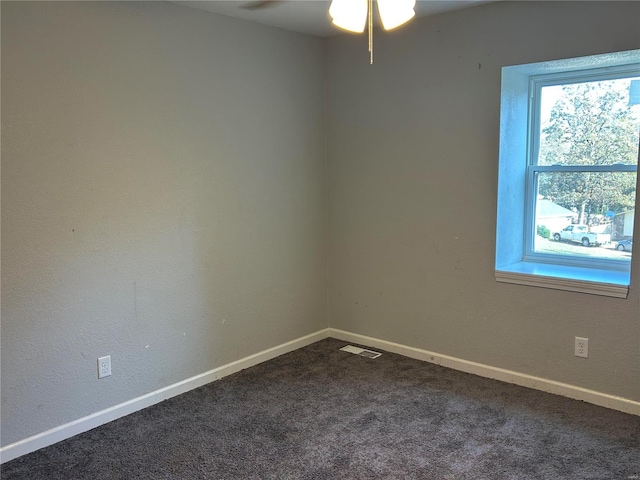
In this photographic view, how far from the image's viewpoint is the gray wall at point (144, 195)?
2475 millimetres

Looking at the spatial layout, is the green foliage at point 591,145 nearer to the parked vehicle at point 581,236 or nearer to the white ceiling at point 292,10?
the parked vehicle at point 581,236

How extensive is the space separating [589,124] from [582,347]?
1.30 m

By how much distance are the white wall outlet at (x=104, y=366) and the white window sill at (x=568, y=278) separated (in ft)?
7.56

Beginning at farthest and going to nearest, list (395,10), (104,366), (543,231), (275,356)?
(275,356) → (543,231) → (104,366) → (395,10)

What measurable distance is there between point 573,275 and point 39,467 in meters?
2.93

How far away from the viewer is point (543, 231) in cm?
339

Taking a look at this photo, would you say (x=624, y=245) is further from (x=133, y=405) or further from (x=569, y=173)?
(x=133, y=405)

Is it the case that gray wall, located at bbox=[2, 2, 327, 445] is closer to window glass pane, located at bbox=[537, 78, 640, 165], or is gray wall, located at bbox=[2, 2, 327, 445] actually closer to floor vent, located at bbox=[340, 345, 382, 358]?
floor vent, located at bbox=[340, 345, 382, 358]

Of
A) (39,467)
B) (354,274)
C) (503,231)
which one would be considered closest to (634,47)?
(503,231)

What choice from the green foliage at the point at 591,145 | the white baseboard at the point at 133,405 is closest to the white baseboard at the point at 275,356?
the white baseboard at the point at 133,405

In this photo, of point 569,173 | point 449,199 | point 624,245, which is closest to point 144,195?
point 449,199

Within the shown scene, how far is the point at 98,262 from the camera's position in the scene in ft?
9.03

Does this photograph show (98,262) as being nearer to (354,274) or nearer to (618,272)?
(354,274)

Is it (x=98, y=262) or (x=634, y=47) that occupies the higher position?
(x=634, y=47)
